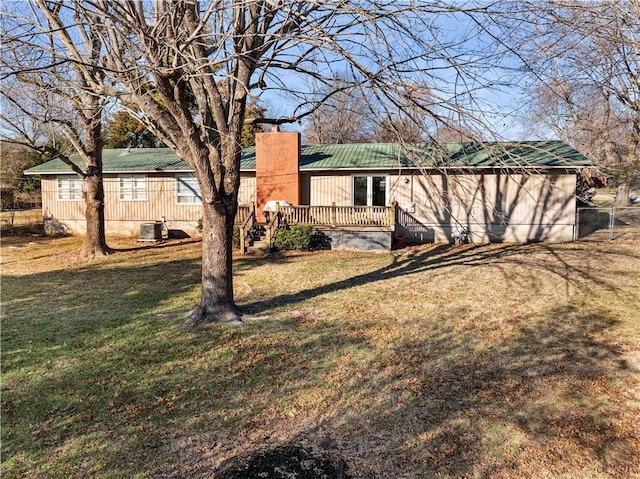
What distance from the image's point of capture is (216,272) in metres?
7.43

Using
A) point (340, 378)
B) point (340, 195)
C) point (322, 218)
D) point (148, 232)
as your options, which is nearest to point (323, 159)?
point (340, 195)

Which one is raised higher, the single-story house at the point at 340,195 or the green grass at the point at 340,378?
the single-story house at the point at 340,195

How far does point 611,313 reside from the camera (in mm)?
7453

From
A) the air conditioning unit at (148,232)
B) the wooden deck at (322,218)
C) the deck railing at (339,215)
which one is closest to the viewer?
the wooden deck at (322,218)

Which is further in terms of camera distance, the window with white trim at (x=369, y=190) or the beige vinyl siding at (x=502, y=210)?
the window with white trim at (x=369, y=190)

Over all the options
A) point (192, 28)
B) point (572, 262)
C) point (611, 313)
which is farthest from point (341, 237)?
point (192, 28)

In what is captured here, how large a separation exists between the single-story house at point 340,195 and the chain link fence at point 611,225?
2.74ft

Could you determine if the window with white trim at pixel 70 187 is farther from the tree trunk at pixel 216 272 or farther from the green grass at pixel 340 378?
the tree trunk at pixel 216 272

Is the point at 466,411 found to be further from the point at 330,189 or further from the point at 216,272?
the point at 330,189

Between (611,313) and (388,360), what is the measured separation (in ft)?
14.7

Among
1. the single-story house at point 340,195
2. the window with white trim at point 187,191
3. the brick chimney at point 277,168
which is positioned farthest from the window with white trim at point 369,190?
the window with white trim at point 187,191

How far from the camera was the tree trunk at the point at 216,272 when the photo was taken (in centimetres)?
730

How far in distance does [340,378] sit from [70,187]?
1968cm

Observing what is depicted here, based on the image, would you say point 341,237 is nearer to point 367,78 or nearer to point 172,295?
point 172,295
